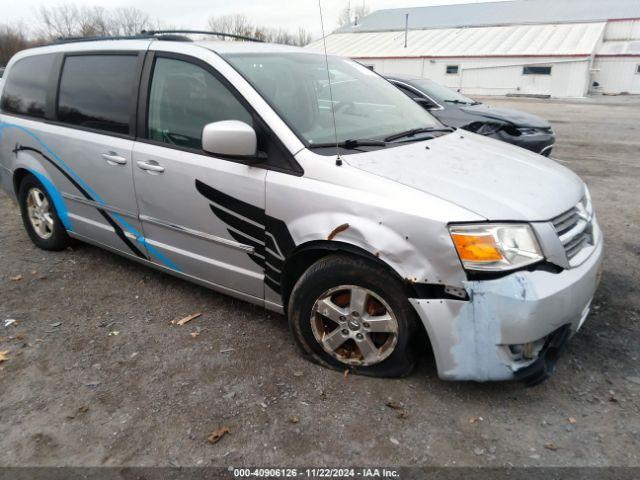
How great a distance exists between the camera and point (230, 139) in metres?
2.65

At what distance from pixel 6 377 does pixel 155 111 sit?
1876 millimetres

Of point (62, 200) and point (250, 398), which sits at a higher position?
point (62, 200)

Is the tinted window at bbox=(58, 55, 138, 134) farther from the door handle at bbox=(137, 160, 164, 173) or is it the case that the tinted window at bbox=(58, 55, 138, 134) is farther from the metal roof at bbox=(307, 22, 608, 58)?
the metal roof at bbox=(307, 22, 608, 58)

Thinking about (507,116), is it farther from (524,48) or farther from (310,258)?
(524,48)

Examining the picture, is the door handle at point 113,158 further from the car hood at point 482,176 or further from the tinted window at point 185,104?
the car hood at point 482,176

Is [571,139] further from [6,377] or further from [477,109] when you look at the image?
[6,377]

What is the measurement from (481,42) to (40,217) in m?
38.1

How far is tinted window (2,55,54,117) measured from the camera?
13.7 ft

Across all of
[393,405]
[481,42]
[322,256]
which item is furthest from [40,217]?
[481,42]

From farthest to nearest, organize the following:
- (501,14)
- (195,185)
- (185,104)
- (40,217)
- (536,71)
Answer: (501,14)
(536,71)
(40,217)
(185,104)
(195,185)

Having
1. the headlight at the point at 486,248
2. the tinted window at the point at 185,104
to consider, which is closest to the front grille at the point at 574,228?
the headlight at the point at 486,248

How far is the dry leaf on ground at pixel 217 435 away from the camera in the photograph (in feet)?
7.64

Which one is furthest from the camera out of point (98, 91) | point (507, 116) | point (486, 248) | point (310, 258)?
point (507, 116)

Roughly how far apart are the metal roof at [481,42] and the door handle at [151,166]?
33.4 meters
